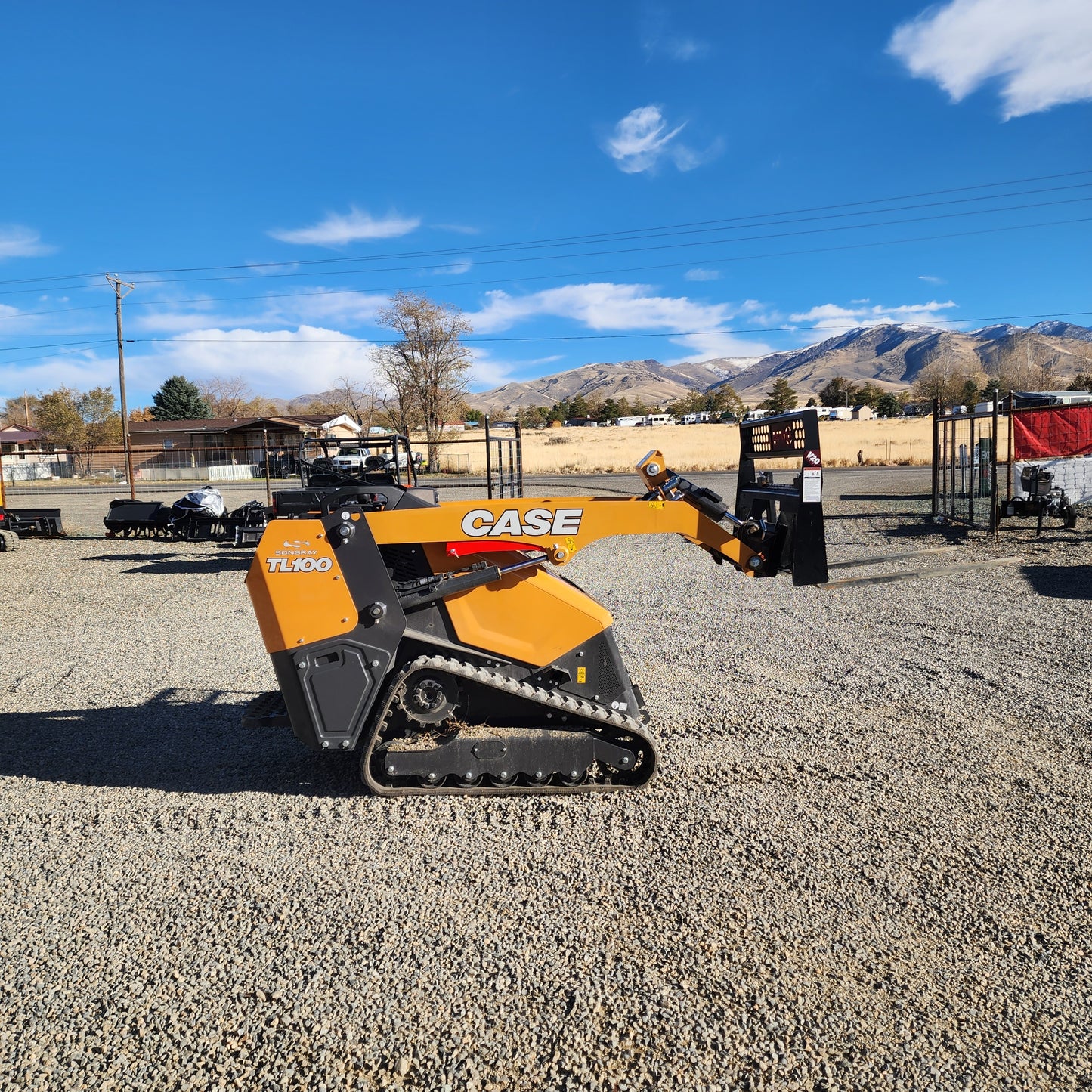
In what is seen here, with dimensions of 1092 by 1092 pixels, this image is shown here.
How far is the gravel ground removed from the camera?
2.58m

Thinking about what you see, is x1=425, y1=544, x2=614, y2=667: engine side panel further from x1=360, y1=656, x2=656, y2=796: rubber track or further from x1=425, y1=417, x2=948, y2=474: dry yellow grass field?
x1=425, y1=417, x2=948, y2=474: dry yellow grass field

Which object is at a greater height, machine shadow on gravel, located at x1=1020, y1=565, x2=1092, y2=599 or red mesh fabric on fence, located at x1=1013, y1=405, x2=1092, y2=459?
red mesh fabric on fence, located at x1=1013, y1=405, x2=1092, y2=459

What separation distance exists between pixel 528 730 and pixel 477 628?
634 mm

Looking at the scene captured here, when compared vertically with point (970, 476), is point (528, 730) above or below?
below

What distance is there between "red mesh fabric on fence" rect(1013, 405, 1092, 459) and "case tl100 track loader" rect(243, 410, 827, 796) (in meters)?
13.4

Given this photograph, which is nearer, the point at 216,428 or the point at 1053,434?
the point at 1053,434

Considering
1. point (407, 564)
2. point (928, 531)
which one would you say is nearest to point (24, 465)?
point (928, 531)

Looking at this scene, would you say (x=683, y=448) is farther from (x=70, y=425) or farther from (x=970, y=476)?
(x=70, y=425)

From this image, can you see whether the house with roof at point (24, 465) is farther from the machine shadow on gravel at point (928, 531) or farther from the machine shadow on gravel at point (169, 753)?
the machine shadow on gravel at point (169, 753)

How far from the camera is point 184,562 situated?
13914mm

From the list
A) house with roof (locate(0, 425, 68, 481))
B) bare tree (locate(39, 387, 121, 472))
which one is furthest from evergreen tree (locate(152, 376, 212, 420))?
house with roof (locate(0, 425, 68, 481))

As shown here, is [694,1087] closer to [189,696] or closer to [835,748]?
[835,748]

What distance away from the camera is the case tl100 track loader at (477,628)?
4316mm

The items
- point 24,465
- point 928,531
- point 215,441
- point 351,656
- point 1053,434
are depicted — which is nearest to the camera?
point 351,656
